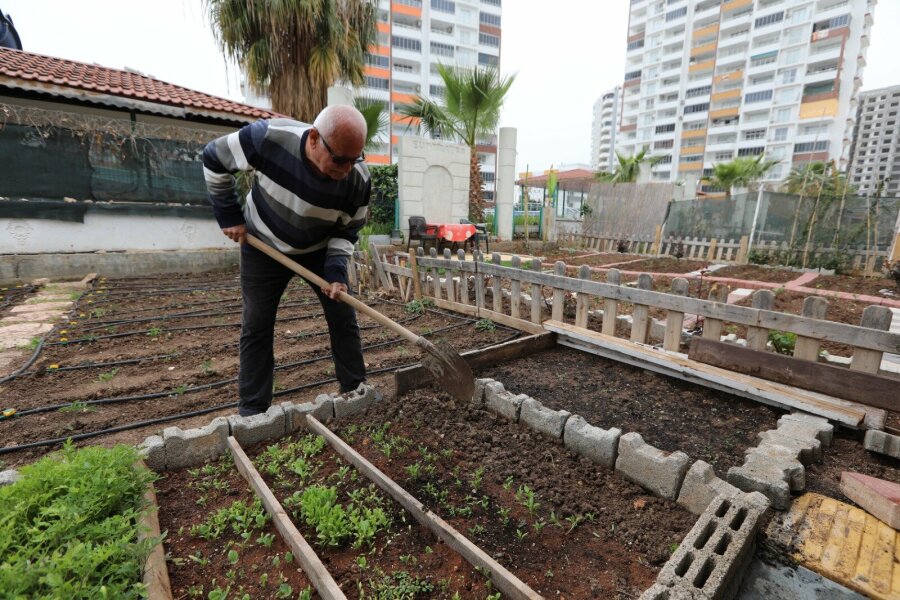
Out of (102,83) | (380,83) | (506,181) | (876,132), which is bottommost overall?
(506,181)

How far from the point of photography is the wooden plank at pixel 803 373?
2436 millimetres

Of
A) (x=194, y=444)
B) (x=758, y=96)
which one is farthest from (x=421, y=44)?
(x=194, y=444)

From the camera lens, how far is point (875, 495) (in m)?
1.82

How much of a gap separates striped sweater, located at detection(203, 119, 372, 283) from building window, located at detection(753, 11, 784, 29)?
65769 mm

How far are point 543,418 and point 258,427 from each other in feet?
5.28

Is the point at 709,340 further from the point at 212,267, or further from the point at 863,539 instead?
the point at 212,267

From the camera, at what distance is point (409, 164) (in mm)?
11375

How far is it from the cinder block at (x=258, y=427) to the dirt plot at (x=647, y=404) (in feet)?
5.22

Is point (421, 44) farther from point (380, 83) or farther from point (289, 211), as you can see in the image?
→ point (289, 211)

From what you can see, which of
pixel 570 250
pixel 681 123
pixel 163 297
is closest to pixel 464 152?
pixel 570 250

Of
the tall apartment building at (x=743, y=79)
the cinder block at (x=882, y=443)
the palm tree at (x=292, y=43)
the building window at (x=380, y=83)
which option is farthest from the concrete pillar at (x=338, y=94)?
the tall apartment building at (x=743, y=79)

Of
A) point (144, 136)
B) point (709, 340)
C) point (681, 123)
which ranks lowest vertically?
point (709, 340)

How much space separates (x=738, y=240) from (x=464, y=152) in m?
7.65

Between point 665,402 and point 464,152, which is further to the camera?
point 464,152
